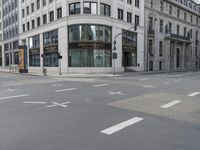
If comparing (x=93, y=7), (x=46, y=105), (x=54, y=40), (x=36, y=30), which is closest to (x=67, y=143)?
(x=46, y=105)

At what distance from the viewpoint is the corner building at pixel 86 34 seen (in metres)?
31.4

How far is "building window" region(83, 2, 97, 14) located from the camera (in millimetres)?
31277

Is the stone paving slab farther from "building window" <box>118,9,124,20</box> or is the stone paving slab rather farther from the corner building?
"building window" <box>118,9,124,20</box>

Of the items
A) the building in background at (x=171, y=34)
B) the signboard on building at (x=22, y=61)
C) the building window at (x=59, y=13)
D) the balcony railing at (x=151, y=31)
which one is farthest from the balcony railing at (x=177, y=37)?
the signboard on building at (x=22, y=61)

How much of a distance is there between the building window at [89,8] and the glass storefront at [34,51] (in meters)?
14.7

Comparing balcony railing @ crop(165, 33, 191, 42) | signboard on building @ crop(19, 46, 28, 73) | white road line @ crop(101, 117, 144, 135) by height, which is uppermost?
balcony railing @ crop(165, 33, 191, 42)

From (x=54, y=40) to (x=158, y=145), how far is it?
34.1 metres

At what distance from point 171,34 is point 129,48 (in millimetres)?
16714

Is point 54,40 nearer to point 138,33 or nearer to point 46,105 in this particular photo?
point 138,33

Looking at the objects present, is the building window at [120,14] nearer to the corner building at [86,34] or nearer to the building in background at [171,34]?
the corner building at [86,34]

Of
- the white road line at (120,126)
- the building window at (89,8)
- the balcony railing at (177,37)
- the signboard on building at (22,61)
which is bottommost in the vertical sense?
the white road line at (120,126)

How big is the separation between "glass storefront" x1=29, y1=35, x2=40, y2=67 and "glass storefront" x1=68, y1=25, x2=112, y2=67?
12274 mm

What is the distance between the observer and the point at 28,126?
556 cm

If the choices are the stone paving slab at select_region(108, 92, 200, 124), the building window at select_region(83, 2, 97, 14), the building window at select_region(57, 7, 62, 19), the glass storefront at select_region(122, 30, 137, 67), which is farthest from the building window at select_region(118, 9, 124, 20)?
the stone paving slab at select_region(108, 92, 200, 124)
